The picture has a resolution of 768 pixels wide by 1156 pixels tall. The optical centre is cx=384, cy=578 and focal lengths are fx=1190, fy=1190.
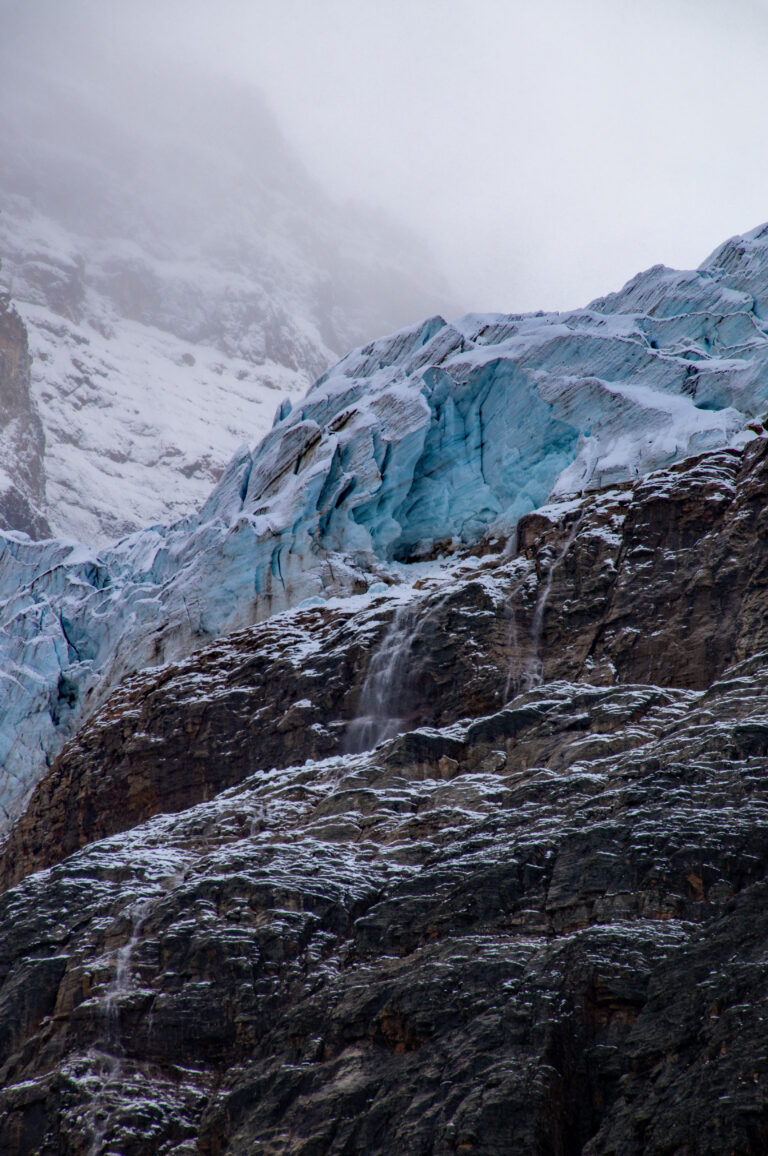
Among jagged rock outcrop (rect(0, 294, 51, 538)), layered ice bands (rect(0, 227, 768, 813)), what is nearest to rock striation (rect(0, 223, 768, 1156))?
layered ice bands (rect(0, 227, 768, 813))

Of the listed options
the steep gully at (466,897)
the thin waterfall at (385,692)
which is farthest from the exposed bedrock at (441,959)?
the thin waterfall at (385,692)

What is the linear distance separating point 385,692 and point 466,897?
1761cm

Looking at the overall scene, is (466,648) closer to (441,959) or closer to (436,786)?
(436,786)

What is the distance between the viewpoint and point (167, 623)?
5703cm

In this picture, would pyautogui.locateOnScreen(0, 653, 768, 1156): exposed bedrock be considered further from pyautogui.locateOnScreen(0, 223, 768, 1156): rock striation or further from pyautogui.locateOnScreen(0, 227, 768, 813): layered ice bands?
pyautogui.locateOnScreen(0, 227, 768, 813): layered ice bands

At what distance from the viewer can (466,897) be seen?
2595 cm

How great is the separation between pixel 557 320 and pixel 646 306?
17.0 feet

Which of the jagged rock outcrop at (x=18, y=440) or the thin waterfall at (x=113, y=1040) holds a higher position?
the jagged rock outcrop at (x=18, y=440)

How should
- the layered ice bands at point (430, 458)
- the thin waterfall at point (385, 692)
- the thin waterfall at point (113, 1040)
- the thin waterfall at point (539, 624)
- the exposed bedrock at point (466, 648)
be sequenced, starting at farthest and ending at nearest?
the layered ice bands at point (430, 458) < the thin waterfall at point (385, 692) < the thin waterfall at point (539, 624) < the exposed bedrock at point (466, 648) < the thin waterfall at point (113, 1040)

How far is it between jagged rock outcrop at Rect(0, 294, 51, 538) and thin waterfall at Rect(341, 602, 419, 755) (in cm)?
8671

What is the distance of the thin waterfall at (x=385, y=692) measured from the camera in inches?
1660

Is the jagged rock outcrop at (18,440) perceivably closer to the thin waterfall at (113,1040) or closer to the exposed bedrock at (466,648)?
the exposed bedrock at (466,648)

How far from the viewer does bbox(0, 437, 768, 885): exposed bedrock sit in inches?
1515

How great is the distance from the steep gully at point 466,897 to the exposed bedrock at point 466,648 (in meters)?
0.13
